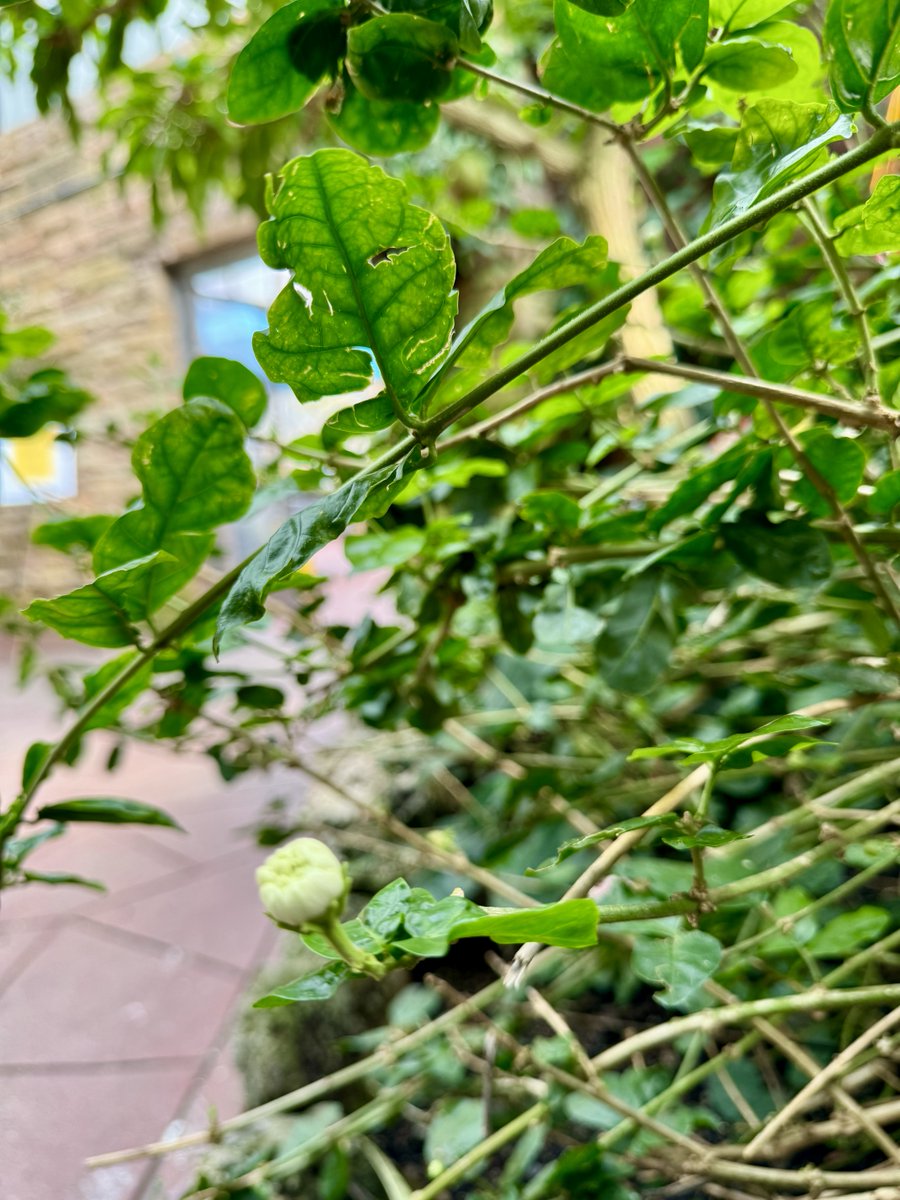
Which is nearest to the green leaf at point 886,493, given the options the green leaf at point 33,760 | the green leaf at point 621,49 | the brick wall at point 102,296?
the green leaf at point 621,49

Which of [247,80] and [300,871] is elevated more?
[247,80]

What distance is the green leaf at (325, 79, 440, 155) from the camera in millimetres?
368

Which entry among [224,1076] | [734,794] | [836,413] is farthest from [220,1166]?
[836,413]

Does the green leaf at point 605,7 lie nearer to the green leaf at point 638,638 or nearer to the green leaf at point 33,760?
the green leaf at point 638,638

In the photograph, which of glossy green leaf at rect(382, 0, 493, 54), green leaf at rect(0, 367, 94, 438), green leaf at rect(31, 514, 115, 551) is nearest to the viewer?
glossy green leaf at rect(382, 0, 493, 54)

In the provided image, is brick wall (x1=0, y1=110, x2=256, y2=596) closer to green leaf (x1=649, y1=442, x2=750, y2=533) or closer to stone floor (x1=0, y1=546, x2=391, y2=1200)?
stone floor (x1=0, y1=546, x2=391, y2=1200)

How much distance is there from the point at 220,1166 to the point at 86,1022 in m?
0.44

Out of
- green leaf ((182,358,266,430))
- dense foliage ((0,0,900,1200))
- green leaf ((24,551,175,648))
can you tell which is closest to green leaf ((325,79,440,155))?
dense foliage ((0,0,900,1200))

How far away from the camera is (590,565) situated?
521 millimetres

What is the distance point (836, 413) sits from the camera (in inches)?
13.2

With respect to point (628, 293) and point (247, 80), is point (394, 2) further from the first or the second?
point (628, 293)

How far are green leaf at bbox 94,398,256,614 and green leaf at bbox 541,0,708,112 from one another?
0.72 ft

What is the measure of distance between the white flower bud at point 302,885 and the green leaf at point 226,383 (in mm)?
229

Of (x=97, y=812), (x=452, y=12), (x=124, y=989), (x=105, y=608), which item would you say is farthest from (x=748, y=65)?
(x=124, y=989)
